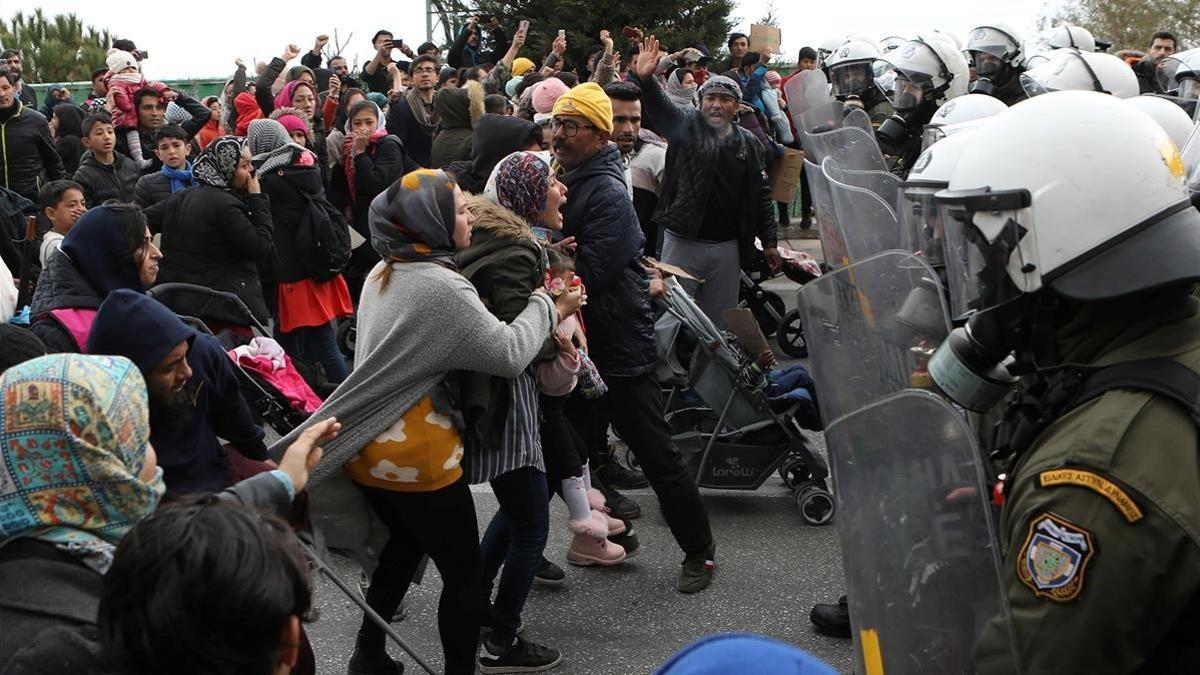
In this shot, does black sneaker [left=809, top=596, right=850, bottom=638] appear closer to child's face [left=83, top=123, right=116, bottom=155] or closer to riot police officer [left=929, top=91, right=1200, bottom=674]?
riot police officer [left=929, top=91, right=1200, bottom=674]

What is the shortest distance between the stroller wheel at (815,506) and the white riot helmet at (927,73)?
2199 millimetres

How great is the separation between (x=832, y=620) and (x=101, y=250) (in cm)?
302

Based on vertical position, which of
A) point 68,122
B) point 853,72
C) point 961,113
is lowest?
point 68,122

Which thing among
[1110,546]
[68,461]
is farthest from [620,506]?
[1110,546]

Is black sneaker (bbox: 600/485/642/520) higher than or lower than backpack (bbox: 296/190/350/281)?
lower

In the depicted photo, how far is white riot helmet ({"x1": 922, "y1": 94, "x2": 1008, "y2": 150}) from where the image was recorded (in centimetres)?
457

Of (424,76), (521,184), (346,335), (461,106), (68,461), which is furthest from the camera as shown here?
(424,76)

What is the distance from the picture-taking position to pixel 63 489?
7.27ft

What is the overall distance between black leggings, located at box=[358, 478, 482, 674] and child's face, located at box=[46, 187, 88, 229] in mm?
3186

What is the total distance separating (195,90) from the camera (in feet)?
49.9

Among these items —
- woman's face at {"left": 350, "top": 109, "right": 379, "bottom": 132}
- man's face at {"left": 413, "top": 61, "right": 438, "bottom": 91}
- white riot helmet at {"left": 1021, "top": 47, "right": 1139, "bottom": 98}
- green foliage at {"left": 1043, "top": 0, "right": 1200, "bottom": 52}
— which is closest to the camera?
white riot helmet at {"left": 1021, "top": 47, "right": 1139, "bottom": 98}

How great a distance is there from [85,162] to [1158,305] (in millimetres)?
7702

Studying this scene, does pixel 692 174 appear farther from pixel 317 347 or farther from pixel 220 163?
pixel 220 163

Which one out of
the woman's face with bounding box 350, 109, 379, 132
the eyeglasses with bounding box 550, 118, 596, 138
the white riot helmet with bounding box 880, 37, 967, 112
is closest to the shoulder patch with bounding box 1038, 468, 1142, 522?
the eyeglasses with bounding box 550, 118, 596, 138
